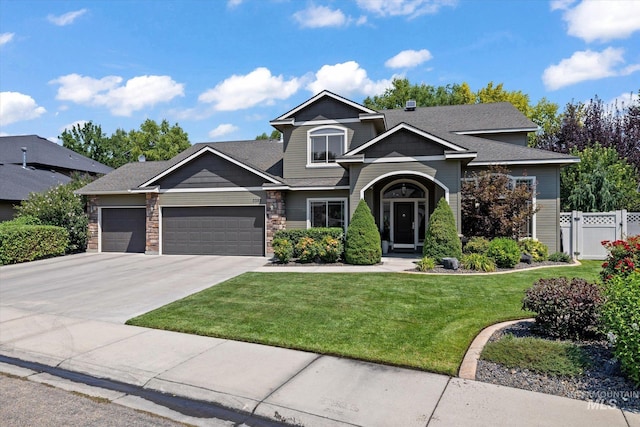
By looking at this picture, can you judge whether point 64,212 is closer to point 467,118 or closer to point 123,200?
point 123,200

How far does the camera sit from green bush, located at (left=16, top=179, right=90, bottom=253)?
1803cm

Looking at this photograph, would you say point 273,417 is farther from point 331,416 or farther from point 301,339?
point 301,339

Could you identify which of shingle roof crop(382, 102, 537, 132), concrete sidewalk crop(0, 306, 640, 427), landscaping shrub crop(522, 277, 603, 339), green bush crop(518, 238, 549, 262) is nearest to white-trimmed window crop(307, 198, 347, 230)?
shingle roof crop(382, 102, 537, 132)

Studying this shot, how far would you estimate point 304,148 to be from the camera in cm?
1777

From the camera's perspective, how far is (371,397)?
4.28 meters

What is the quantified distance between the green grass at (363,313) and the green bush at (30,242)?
34.2ft

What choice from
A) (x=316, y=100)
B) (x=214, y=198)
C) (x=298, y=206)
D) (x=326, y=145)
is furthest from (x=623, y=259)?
(x=214, y=198)

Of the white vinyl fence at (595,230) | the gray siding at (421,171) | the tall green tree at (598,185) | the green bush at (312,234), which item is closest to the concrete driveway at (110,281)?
the green bush at (312,234)

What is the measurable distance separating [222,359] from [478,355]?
3472mm

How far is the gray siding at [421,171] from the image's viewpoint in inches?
549

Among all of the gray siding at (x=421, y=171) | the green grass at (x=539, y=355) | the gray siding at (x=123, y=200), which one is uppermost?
the gray siding at (x=421, y=171)

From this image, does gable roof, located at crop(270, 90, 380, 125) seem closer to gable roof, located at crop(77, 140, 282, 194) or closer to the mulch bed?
gable roof, located at crop(77, 140, 282, 194)

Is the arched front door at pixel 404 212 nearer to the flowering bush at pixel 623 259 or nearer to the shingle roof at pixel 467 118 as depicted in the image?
the shingle roof at pixel 467 118

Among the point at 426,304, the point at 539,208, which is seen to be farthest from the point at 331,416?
the point at 539,208
